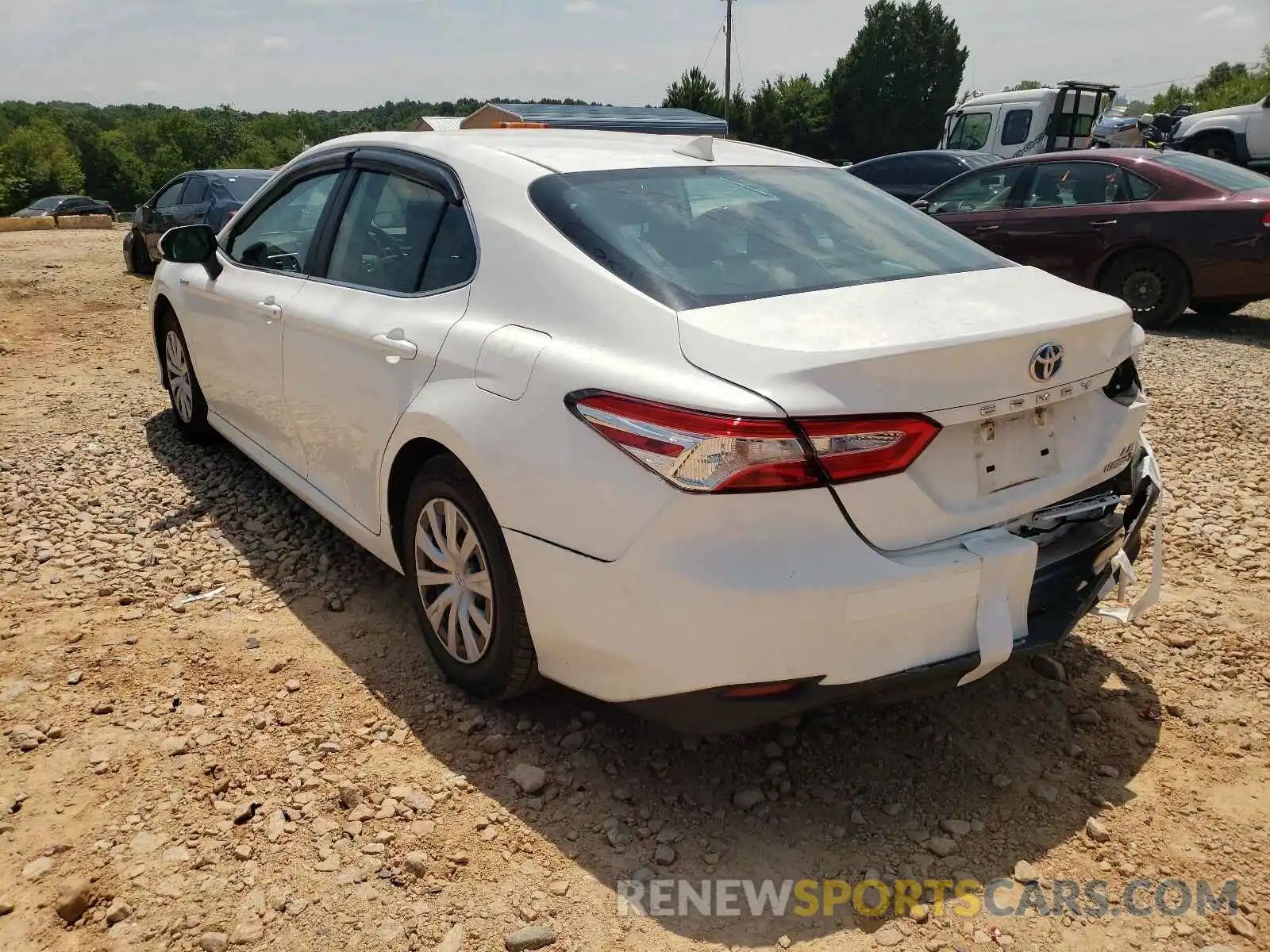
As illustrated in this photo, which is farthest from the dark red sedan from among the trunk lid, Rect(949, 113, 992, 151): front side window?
Rect(949, 113, 992, 151): front side window

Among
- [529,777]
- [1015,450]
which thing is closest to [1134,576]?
[1015,450]

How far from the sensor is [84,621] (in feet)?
11.7

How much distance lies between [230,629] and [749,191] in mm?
2343

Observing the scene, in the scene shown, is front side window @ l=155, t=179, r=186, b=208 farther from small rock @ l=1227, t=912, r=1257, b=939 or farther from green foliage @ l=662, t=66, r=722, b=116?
green foliage @ l=662, t=66, r=722, b=116

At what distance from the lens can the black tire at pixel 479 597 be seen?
263 cm

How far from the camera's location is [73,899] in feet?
7.34

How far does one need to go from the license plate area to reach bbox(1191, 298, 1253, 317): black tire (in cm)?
708

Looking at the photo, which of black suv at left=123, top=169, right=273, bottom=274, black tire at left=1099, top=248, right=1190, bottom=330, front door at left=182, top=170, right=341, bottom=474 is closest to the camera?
front door at left=182, top=170, right=341, bottom=474

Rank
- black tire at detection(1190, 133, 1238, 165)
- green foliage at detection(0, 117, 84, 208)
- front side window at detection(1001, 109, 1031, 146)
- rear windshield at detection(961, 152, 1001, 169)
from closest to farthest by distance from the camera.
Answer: rear windshield at detection(961, 152, 1001, 169), black tire at detection(1190, 133, 1238, 165), front side window at detection(1001, 109, 1031, 146), green foliage at detection(0, 117, 84, 208)

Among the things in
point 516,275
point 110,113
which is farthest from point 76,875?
point 110,113

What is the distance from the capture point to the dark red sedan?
7.69 metres

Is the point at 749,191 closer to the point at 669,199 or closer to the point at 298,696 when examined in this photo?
the point at 669,199

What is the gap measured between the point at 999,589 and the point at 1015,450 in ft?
1.15

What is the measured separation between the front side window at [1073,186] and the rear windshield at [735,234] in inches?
242
